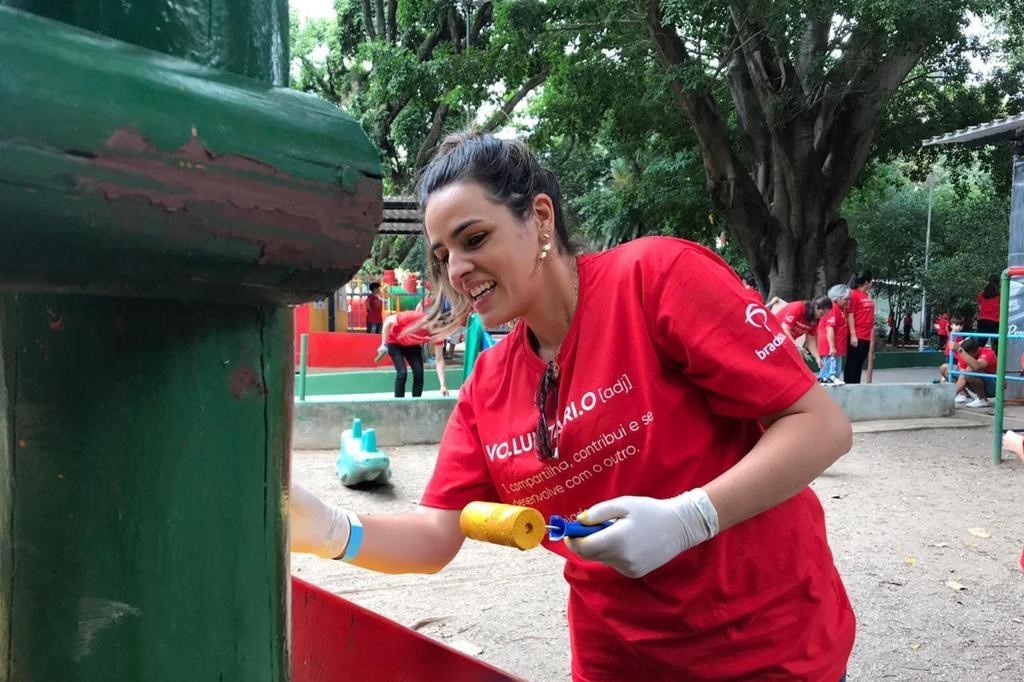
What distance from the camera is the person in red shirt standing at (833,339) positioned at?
9.27 metres

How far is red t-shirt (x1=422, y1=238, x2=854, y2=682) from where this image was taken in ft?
4.19

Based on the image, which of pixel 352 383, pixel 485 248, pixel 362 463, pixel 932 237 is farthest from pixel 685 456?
pixel 932 237

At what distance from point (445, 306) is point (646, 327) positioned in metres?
0.59

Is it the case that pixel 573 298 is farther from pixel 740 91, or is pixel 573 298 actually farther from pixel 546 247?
pixel 740 91

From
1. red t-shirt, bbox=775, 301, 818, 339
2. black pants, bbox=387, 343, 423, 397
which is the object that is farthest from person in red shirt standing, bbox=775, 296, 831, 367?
black pants, bbox=387, 343, 423, 397

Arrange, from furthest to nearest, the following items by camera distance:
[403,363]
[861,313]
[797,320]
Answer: [797,320] → [861,313] → [403,363]

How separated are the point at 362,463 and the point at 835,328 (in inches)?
238

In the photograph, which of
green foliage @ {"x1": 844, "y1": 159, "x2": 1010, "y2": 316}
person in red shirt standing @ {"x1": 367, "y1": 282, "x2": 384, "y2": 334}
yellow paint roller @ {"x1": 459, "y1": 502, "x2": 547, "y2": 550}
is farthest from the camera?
green foliage @ {"x1": 844, "y1": 159, "x2": 1010, "y2": 316}

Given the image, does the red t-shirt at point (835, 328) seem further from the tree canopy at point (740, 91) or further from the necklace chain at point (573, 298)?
the necklace chain at point (573, 298)

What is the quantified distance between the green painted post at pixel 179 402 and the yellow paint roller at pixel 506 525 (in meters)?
0.45

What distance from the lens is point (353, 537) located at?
1.53 meters

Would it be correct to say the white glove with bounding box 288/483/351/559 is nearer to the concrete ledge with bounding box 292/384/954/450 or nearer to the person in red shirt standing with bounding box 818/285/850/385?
the concrete ledge with bounding box 292/384/954/450

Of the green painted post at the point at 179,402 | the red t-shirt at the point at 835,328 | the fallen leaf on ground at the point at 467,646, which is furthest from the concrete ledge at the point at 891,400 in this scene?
the green painted post at the point at 179,402

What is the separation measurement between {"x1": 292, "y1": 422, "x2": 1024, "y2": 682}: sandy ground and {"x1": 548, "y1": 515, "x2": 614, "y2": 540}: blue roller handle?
72.8 inches
